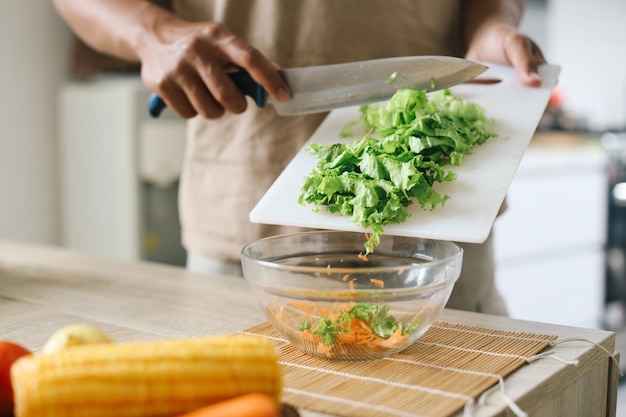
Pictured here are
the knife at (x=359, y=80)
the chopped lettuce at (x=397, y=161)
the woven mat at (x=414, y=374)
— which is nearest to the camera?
the woven mat at (x=414, y=374)

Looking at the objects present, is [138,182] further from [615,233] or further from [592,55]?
[592,55]

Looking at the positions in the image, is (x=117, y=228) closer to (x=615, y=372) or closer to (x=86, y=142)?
(x=86, y=142)

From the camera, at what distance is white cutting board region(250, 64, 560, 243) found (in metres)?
0.89

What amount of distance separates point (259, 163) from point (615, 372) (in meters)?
0.69

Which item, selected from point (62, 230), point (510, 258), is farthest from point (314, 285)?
point (62, 230)

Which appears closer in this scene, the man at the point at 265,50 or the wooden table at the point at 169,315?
the wooden table at the point at 169,315

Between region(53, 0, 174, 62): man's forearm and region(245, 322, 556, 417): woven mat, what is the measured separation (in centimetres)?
61

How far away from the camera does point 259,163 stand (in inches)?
52.2

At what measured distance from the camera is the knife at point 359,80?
43.3 inches

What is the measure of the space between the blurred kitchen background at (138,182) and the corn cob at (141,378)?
92.3 inches

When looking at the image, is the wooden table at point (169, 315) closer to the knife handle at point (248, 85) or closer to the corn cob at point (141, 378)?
the corn cob at point (141, 378)

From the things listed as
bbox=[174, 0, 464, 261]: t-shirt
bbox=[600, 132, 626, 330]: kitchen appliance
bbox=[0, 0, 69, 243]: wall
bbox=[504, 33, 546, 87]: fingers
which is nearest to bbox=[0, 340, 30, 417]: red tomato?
bbox=[174, 0, 464, 261]: t-shirt

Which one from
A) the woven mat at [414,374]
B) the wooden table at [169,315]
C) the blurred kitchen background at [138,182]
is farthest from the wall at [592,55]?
the woven mat at [414,374]

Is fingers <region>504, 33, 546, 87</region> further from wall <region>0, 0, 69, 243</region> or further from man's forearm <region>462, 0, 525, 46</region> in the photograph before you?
wall <region>0, 0, 69, 243</region>
